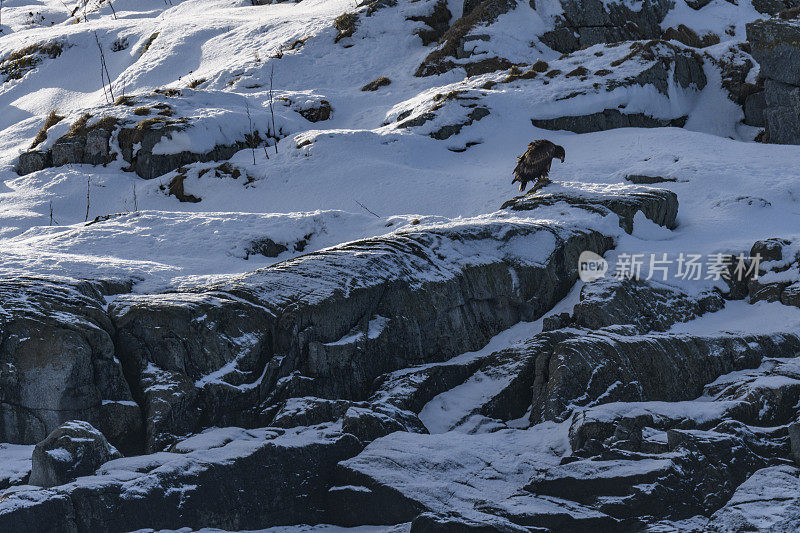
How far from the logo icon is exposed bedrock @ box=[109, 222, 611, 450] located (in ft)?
0.46

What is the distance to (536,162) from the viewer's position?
20844 mm

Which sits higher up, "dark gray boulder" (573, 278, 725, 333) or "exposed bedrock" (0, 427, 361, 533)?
"exposed bedrock" (0, 427, 361, 533)

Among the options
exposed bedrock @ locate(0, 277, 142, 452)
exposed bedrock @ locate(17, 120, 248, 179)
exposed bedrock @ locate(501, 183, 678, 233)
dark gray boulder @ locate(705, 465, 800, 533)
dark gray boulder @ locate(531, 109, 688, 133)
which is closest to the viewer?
dark gray boulder @ locate(705, 465, 800, 533)

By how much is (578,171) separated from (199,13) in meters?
31.9

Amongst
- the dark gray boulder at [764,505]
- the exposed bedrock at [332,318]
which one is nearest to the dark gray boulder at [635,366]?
the exposed bedrock at [332,318]

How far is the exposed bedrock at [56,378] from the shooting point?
10.4 m

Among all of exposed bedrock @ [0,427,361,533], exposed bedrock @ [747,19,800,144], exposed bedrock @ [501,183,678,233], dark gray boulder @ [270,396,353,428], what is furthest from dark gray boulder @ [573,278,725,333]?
exposed bedrock @ [747,19,800,144]

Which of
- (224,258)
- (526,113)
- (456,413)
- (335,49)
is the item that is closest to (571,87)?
(526,113)

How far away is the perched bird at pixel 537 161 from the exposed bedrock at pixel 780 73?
9692 millimetres

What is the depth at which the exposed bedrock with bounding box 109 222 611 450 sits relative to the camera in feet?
37.1

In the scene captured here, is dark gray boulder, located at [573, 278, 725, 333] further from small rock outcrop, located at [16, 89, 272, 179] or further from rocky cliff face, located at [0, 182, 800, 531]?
small rock outcrop, located at [16, 89, 272, 179]

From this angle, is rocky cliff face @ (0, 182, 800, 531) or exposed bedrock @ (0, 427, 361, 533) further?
rocky cliff face @ (0, 182, 800, 531)

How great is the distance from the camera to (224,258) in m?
16.2
